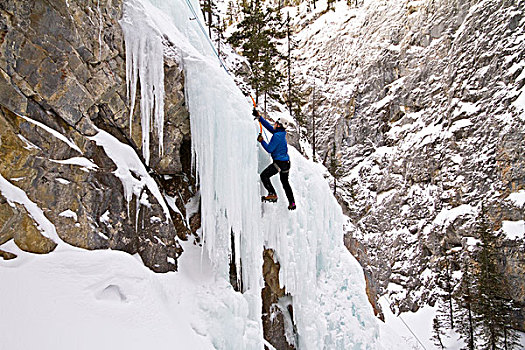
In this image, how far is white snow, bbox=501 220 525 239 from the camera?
17906 millimetres

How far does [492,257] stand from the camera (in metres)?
17.8

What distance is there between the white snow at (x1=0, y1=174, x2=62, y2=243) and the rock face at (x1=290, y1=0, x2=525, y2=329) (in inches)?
551

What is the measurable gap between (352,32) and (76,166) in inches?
1289

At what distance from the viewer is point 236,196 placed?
5.28 metres

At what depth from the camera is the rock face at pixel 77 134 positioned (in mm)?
3301

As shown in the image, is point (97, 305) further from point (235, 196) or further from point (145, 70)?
point (145, 70)

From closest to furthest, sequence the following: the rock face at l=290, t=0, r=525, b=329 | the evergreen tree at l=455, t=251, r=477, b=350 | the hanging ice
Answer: the hanging ice < the evergreen tree at l=455, t=251, r=477, b=350 < the rock face at l=290, t=0, r=525, b=329

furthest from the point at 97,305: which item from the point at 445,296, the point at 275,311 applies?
the point at 445,296

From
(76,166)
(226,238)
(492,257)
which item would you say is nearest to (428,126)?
(492,257)

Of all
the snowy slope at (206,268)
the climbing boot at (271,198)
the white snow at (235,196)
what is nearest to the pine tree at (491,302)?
the snowy slope at (206,268)

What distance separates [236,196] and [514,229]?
19457mm

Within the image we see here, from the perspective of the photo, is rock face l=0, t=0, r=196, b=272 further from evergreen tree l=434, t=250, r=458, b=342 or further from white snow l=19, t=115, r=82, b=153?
evergreen tree l=434, t=250, r=458, b=342

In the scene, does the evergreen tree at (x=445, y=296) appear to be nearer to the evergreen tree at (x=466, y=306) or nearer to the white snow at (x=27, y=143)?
the evergreen tree at (x=466, y=306)

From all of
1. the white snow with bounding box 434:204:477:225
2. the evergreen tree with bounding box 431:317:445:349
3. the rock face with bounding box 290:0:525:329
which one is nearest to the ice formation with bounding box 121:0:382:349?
the rock face with bounding box 290:0:525:329
